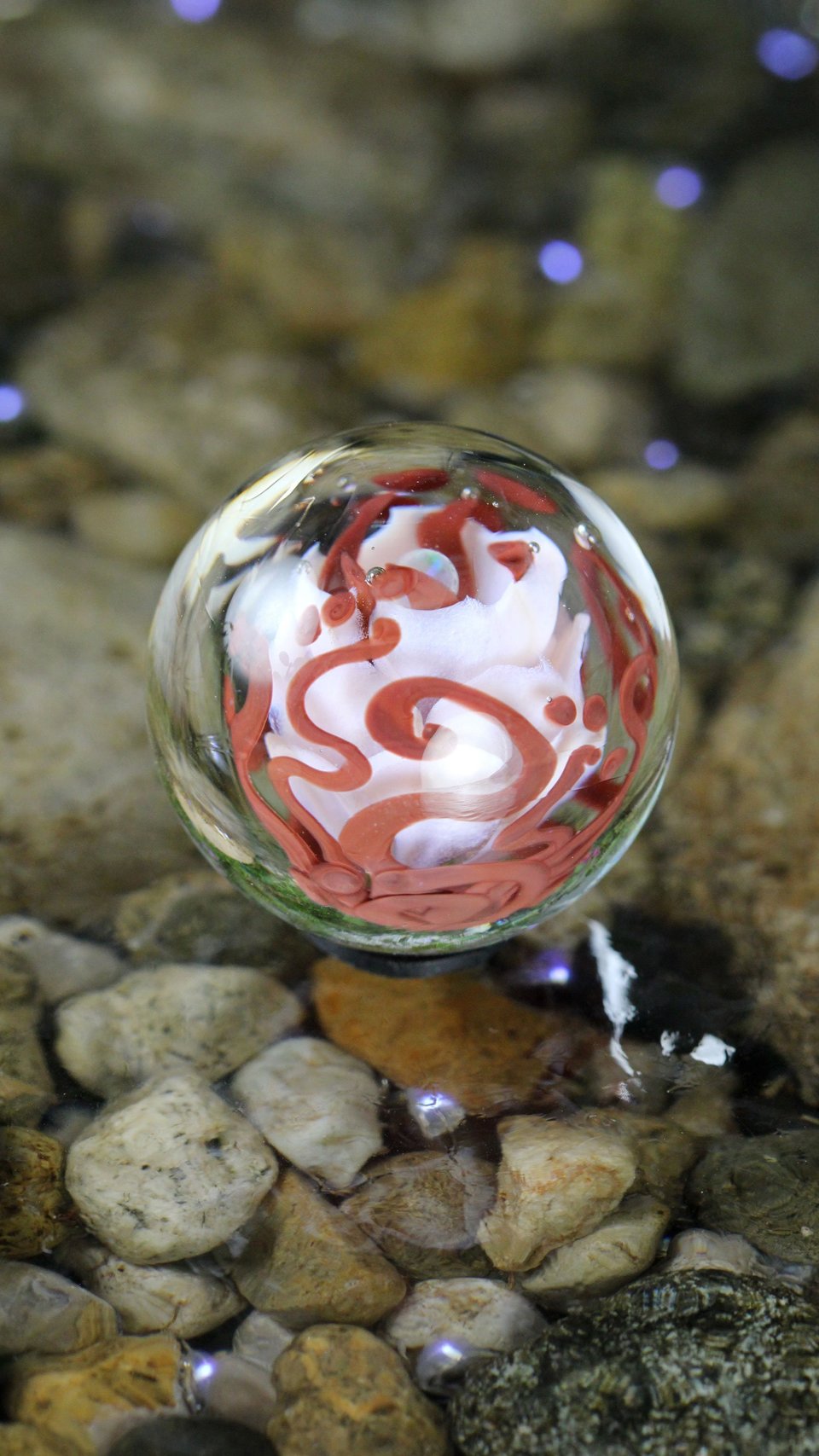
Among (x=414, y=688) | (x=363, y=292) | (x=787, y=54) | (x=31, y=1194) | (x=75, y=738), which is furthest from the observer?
(x=787, y=54)

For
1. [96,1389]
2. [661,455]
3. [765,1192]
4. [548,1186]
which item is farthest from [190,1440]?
[661,455]

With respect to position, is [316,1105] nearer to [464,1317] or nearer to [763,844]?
[464,1317]

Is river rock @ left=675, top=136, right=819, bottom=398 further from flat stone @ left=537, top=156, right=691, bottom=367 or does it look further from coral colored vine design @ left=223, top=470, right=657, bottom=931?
coral colored vine design @ left=223, top=470, right=657, bottom=931

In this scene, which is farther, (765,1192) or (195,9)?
(195,9)

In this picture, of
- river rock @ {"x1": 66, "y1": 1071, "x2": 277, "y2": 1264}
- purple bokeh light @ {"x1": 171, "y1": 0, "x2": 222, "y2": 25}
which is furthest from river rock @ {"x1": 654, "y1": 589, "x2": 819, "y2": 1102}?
purple bokeh light @ {"x1": 171, "y1": 0, "x2": 222, "y2": 25}

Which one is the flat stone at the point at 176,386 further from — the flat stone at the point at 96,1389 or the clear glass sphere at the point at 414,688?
the flat stone at the point at 96,1389
